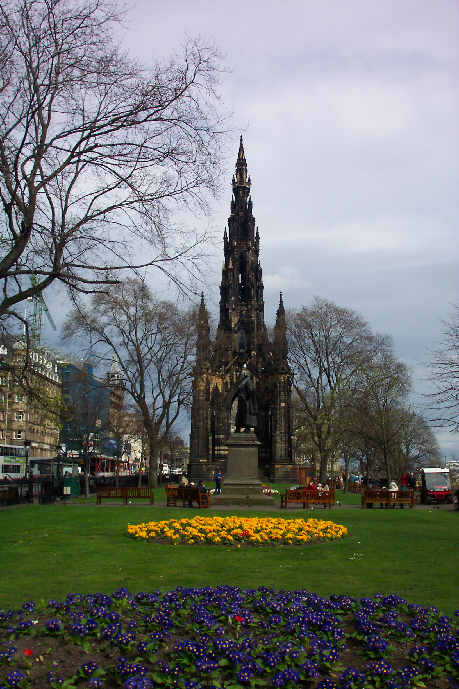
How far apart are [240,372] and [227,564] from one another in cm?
5161

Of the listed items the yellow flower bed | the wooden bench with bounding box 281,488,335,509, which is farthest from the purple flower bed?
the wooden bench with bounding box 281,488,335,509

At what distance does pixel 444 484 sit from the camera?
35125 millimetres

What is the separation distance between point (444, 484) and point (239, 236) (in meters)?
46.6

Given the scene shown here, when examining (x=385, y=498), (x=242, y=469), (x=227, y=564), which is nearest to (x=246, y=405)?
(x=242, y=469)

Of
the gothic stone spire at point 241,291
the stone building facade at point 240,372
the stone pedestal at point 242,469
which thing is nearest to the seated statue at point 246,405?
the stone pedestal at point 242,469

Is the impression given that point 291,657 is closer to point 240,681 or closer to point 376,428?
point 240,681

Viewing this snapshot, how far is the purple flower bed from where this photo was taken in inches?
219

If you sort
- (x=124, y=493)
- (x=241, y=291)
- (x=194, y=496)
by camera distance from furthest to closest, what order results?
(x=241, y=291) < (x=124, y=493) < (x=194, y=496)

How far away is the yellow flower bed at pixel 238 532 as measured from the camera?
14094 millimetres

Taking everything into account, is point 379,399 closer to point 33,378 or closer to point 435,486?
point 435,486

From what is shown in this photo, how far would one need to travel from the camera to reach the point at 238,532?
563 inches

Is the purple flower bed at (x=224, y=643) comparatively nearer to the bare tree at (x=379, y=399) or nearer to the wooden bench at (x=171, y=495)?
the wooden bench at (x=171, y=495)

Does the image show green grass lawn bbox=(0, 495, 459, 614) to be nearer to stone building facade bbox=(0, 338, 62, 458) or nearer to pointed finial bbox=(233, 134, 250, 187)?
stone building facade bbox=(0, 338, 62, 458)

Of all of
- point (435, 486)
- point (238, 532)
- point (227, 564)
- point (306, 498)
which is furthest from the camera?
point (435, 486)
